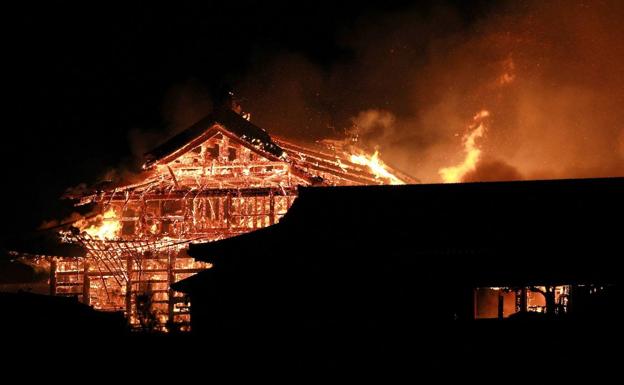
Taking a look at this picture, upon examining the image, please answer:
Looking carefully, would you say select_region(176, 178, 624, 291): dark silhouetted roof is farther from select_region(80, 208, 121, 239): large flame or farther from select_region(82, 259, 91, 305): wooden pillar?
select_region(82, 259, 91, 305): wooden pillar

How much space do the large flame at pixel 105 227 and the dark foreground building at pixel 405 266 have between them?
11.1m

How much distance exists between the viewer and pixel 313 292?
1656cm

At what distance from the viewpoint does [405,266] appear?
16328 mm

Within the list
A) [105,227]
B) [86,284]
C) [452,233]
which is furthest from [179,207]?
[452,233]

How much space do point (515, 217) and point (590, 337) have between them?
365cm

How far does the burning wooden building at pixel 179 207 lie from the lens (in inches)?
Result: 1046

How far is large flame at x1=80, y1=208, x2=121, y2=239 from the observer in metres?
27.9

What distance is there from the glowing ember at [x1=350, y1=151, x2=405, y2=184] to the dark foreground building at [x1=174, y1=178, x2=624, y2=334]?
1378cm

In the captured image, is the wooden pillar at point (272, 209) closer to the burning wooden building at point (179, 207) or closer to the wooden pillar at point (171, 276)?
the burning wooden building at point (179, 207)

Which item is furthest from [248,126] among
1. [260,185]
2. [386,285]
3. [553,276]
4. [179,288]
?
[553,276]

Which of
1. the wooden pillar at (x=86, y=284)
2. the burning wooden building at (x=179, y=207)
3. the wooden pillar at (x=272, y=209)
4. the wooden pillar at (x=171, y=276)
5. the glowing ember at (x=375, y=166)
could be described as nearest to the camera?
the burning wooden building at (x=179, y=207)

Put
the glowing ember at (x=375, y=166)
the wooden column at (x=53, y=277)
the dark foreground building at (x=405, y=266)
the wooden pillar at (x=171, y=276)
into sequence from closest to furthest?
the dark foreground building at (x=405, y=266), the wooden pillar at (x=171, y=276), the wooden column at (x=53, y=277), the glowing ember at (x=375, y=166)

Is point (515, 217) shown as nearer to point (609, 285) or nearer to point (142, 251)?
point (609, 285)

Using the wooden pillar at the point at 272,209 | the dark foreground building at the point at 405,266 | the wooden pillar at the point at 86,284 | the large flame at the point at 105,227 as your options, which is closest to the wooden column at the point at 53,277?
the wooden pillar at the point at 86,284
